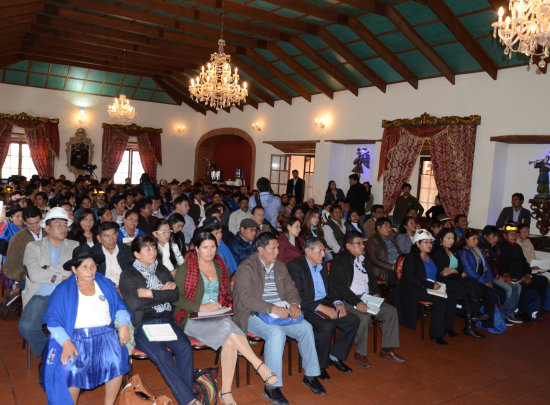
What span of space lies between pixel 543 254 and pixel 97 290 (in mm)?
7544

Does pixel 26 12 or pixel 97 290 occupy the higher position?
pixel 26 12

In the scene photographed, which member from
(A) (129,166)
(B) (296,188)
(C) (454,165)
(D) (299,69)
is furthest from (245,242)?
(A) (129,166)

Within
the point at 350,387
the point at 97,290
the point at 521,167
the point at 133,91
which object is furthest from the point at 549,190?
the point at 133,91

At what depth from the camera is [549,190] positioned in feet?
26.4

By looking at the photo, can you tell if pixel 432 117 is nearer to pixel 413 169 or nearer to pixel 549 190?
pixel 413 169

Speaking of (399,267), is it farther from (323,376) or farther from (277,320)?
(277,320)

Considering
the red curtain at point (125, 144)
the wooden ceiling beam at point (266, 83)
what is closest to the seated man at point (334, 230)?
the wooden ceiling beam at point (266, 83)

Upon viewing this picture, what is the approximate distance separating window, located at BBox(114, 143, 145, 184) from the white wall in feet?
2.92

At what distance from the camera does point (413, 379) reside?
4.21m

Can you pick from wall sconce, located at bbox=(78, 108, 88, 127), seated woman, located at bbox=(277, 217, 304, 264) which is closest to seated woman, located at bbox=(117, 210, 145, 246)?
seated woman, located at bbox=(277, 217, 304, 264)

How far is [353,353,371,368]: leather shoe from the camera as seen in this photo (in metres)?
4.42

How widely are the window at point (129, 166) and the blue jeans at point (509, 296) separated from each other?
46.9ft

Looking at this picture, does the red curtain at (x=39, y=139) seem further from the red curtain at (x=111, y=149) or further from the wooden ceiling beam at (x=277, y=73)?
the wooden ceiling beam at (x=277, y=73)

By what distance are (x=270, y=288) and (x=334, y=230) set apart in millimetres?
2879
